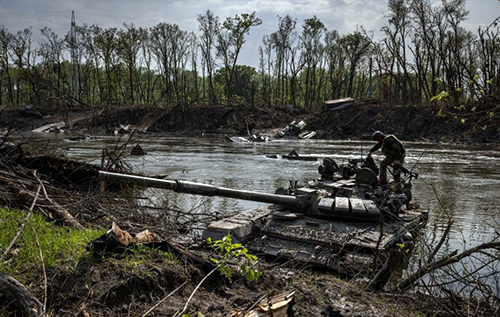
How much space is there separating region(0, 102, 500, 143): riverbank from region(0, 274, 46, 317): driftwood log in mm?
29413

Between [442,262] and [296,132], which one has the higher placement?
[296,132]

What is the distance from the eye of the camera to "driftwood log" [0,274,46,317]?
3.40 meters

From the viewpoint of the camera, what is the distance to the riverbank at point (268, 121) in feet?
117

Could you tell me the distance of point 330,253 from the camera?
22.6 ft

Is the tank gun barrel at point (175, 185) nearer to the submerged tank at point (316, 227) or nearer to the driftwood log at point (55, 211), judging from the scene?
the submerged tank at point (316, 227)

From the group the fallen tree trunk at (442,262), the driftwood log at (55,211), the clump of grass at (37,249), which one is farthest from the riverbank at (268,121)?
the fallen tree trunk at (442,262)

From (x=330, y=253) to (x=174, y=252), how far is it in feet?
9.48

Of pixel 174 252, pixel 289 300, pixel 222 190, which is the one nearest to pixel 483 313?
pixel 289 300

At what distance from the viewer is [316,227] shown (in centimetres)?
812

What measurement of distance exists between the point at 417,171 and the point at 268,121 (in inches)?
961

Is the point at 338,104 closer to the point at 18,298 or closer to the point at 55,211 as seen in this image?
the point at 55,211

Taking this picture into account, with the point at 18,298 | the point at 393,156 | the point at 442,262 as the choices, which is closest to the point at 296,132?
the point at 393,156

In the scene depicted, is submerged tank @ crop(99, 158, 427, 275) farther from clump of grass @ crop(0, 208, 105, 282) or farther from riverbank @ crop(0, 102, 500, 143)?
riverbank @ crop(0, 102, 500, 143)

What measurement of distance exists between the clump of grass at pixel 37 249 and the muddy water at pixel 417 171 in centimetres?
505
